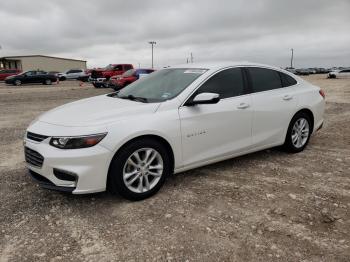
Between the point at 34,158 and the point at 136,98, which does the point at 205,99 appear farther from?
the point at 34,158

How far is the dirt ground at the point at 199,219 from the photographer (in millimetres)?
3020

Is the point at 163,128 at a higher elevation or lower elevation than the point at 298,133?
higher

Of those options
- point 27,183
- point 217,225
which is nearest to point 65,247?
point 217,225

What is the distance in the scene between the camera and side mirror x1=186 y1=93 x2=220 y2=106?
4148mm

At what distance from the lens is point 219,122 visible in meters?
4.50

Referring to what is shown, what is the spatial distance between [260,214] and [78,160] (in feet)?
6.45

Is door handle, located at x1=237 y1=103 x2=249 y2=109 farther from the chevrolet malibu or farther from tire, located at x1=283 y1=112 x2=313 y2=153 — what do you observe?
tire, located at x1=283 y1=112 x2=313 y2=153

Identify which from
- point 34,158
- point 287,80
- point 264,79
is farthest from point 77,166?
point 287,80

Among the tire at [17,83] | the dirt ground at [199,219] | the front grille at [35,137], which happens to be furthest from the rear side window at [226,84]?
the tire at [17,83]

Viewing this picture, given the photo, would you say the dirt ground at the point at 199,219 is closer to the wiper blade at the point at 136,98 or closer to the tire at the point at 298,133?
the tire at the point at 298,133

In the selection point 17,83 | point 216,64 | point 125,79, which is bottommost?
point 17,83

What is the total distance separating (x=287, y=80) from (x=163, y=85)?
2194mm

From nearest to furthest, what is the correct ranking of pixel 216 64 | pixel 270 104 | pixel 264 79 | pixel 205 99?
pixel 205 99 → pixel 216 64 → pixel 270 104 → pixel 264 79

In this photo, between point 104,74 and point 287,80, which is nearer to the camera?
point 287,80
